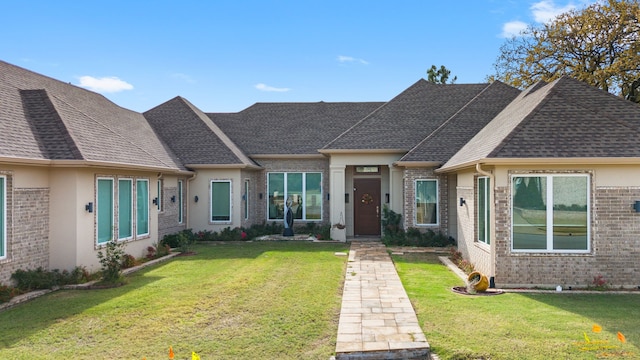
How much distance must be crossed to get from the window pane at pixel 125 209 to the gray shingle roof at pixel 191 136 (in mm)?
5186

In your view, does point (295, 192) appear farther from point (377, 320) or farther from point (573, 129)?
point (377, 320)

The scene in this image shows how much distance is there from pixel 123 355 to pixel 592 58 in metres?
27.3

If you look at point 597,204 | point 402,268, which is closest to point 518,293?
point 597,204

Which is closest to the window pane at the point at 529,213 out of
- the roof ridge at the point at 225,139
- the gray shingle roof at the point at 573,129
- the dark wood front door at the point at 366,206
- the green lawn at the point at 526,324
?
the gray shingle roof at the point at 573,129

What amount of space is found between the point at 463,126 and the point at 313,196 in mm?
6647

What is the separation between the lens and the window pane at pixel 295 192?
19.5 m

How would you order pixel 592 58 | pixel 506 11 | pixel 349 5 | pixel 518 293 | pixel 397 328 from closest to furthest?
pixel 397 328 < pixel 518 293 < pixel 349 5 < pixel 506 11 < pixel 592 58

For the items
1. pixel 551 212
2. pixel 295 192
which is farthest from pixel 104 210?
pixel 551 212

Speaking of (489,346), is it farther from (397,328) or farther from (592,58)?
(592,58)

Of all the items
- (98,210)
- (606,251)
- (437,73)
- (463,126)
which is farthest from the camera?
(437,73)

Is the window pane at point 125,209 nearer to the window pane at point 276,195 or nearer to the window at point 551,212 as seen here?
the window pane at point 276,195

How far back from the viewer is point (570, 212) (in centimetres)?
941

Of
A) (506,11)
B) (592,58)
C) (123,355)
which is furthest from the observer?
(592,58)

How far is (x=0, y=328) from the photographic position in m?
6.89
